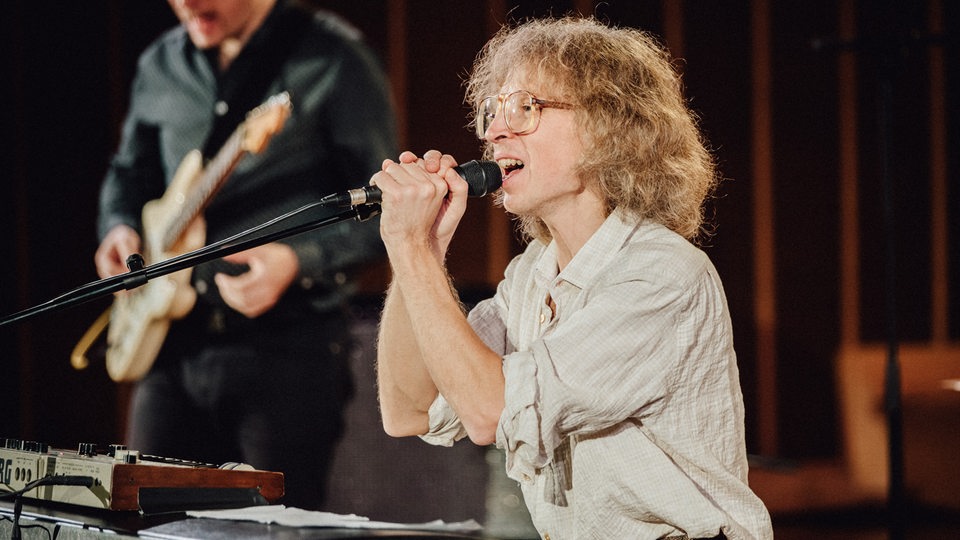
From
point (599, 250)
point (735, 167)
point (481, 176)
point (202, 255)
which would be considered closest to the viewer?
point (202, 255)

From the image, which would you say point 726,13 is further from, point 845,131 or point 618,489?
point 618,489

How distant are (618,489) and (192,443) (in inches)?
86.0

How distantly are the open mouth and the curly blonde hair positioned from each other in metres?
0.12

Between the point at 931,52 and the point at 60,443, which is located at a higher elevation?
the point at 931,52

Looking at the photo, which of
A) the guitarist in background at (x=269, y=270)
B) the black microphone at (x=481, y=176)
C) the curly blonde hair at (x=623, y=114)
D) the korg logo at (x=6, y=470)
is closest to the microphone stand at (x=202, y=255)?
the black microphone at (x=481, y=176)

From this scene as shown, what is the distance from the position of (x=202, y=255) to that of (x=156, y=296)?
198cm

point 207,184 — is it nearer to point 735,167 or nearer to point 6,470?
point 6,470

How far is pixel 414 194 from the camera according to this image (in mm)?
1719

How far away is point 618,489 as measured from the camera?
1.74 m

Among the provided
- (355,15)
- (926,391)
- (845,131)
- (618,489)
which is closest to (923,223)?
(845,131)

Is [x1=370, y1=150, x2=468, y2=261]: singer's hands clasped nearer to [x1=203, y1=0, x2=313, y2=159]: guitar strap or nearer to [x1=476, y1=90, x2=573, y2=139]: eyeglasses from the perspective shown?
[x1=476, y1=90, x2=573, y2=139]: eyeglasses

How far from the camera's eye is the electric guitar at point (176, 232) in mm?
3469

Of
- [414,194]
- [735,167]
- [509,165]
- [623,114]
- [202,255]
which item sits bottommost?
[202,255]

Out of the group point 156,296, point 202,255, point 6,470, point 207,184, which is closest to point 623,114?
point 202,255
